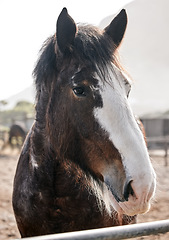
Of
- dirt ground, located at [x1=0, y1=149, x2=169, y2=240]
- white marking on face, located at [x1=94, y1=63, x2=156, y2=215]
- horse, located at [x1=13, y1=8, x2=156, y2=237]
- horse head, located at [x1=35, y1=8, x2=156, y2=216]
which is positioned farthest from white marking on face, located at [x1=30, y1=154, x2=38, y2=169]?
dirt ground, located at [x1=0, y1=149, x2=169, y2=240]

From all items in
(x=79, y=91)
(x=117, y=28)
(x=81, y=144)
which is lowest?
(x=81, y=144)

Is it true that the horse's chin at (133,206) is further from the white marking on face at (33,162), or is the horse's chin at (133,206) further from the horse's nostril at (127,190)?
the white marking on face at (33,162)

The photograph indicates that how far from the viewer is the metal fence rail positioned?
914mm

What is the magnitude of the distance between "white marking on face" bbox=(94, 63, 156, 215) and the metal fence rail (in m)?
0.31

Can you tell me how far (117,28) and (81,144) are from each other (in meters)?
1.12

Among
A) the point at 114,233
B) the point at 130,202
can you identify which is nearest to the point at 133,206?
the point at 130,202

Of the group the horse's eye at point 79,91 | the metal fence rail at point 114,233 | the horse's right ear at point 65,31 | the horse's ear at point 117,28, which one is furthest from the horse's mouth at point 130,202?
the horse's ear at point 117,28

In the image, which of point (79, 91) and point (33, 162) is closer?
point (79, 91)

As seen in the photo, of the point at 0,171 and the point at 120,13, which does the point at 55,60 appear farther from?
the point at 0,171

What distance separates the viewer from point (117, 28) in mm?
2090

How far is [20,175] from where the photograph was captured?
239 cm

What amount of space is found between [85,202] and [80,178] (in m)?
0.26

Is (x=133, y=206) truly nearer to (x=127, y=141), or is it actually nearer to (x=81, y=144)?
(x=127, y=141)

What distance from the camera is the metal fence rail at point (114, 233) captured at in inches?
36.0
